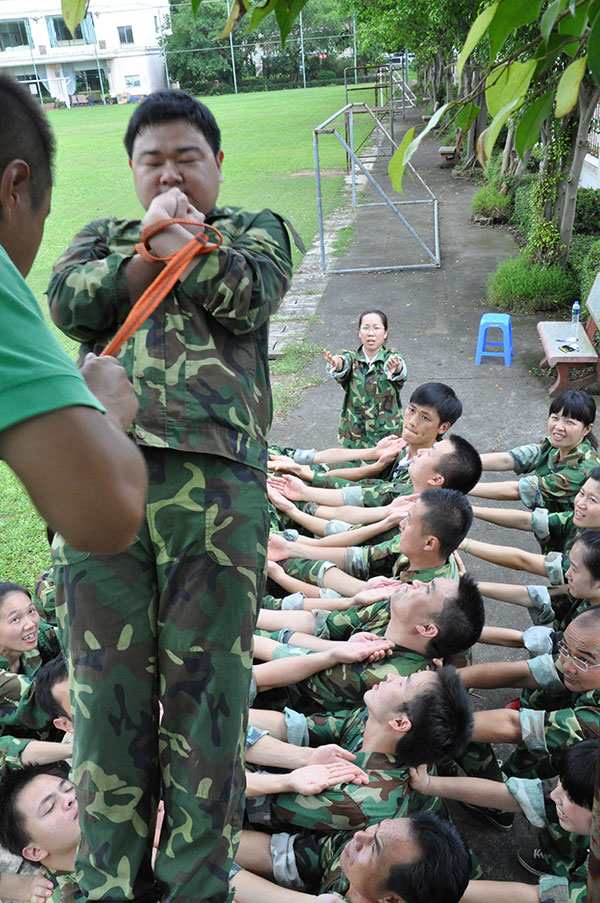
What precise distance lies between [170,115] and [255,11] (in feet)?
2.56

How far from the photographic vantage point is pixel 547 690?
9.59 feet

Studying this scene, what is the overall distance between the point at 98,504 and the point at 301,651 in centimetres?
216

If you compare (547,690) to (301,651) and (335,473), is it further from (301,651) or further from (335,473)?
(335,473)

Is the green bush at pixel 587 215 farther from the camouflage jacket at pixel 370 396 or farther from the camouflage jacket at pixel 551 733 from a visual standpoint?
the camouflage jacket at pixel 551 733

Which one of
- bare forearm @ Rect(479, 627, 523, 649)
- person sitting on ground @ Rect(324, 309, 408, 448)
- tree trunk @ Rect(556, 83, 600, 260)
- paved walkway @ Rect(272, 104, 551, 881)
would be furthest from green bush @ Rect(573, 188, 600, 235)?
bare forearm @ Rect(479, 627, 523, 649)

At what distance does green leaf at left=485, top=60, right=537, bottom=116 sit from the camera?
1087 millimetres

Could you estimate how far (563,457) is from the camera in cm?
415

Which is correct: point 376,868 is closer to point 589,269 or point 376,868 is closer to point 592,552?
point 592,552

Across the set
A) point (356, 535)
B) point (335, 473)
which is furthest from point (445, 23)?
point (356, 535)

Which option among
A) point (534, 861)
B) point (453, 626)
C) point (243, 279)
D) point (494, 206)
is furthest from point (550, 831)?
point (494, 206)

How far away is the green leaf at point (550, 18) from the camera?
0.97 metres

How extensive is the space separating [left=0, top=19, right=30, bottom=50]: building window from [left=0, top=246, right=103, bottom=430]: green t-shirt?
206 feet

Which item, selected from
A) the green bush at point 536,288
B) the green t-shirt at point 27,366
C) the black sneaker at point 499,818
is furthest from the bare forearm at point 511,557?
the green bush at point 536,288

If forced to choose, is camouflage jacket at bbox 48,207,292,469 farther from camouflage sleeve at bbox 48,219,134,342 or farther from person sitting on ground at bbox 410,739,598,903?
person sitting on ground at bbox 410,739,598,903
